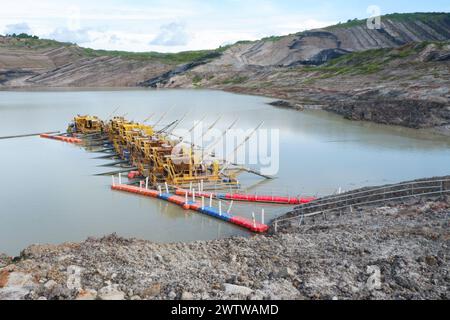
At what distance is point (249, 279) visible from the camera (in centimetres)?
748

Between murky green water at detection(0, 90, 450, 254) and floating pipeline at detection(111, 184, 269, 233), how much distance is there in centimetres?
23

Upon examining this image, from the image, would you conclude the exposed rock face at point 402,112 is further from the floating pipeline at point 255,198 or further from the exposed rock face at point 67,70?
the exposed rock face at point 67,70

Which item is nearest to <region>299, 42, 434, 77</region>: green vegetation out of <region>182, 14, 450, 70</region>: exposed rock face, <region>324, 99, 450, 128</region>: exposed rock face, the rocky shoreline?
<region>182, 14, 450, 70</region>: exposed rock face

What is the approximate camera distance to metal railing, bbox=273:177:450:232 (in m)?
13.1

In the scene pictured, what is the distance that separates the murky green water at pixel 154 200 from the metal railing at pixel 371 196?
1868 millimetres

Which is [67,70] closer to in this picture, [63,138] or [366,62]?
[366,62]

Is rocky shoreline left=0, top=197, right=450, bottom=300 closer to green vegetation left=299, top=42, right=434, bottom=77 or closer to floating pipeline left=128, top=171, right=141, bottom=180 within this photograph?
floating pipeline left=128, top=171, right=141, bottom=180

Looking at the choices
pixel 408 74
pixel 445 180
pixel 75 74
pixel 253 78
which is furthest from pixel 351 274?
pixel 75 74

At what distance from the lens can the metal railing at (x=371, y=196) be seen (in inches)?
515

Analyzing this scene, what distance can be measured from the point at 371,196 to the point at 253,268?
694 cm

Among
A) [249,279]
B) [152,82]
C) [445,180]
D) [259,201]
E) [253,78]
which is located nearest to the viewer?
[249,279]

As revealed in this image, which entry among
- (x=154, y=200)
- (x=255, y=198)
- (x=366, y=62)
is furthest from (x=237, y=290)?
(x=366, y=62)
